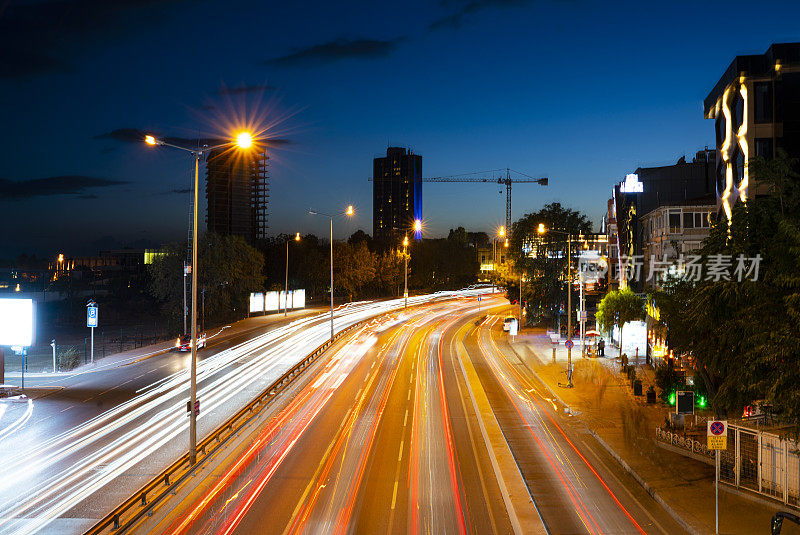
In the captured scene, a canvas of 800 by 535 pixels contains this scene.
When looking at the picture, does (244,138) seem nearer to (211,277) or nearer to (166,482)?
(166,482)

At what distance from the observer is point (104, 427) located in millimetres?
22734

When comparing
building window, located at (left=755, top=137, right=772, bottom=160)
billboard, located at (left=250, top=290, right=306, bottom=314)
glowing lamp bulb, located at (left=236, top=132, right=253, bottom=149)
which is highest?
building window, located at (left=755, top=137, right=772, bottom=160)

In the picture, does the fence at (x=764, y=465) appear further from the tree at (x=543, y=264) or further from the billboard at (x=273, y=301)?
the billboard at (x=273, y=301)

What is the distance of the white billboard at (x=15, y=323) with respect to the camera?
99.9ft

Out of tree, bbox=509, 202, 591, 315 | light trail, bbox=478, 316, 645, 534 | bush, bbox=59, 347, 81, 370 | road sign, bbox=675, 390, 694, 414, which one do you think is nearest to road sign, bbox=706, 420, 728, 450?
light trail, bbox=478, 316, 645, 534

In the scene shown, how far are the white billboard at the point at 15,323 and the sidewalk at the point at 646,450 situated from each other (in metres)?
28.3

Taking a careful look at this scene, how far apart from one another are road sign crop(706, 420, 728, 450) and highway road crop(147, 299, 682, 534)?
88.6 inches

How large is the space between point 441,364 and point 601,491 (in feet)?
75.9

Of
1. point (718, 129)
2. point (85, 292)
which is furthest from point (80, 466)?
point (85, 292)

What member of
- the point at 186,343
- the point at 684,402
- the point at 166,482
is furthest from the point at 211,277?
the point at 684,402

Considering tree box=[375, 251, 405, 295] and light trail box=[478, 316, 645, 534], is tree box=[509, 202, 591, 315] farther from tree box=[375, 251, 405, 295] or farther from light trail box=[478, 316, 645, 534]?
tree box=[375, 251, 405, 295]

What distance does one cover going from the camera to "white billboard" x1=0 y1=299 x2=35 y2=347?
30453 millimetres

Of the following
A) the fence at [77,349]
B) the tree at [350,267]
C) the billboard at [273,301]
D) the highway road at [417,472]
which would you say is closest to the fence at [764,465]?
the highway road at [417,472]

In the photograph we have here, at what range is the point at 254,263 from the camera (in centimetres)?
6750
